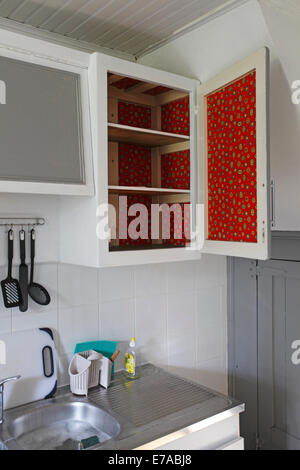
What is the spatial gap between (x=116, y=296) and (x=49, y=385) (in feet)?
1.58

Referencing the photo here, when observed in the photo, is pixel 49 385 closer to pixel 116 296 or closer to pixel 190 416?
pixel 116 296

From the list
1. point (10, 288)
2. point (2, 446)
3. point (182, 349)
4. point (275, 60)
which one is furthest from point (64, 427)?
point (275, 60)

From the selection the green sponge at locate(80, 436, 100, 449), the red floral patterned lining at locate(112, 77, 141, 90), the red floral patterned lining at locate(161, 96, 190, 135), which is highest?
the red floral patterned lining at locate(112, 77, 141, 90)

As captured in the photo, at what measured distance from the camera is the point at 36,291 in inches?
65.9

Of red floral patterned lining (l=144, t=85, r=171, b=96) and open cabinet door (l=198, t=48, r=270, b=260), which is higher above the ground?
red floral patterned lining (l=144, t=85, r=171, b=96)

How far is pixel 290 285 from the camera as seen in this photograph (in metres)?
1.89

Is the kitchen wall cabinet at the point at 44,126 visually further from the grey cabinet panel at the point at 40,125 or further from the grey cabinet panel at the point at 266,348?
the grey cabinet panel at the point at 266,348

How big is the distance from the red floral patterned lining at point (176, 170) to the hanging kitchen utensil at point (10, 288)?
784 mm

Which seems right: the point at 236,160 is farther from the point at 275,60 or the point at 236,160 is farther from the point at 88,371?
the point at 88,371

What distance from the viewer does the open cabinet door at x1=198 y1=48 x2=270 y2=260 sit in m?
1.42

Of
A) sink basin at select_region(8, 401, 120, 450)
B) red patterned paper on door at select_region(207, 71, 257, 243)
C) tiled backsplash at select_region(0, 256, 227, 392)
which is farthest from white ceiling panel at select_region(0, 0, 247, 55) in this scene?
sink basin at select_region(8, 401, 120, 450)

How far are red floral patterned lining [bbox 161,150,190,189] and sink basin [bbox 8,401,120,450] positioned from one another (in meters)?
1.04

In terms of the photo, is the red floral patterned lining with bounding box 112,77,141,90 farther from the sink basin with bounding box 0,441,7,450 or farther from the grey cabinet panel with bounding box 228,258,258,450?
the sink basin with bounding box 0,441,7,450

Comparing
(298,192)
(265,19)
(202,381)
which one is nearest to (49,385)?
(202,381)
